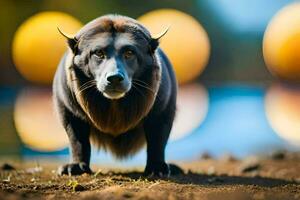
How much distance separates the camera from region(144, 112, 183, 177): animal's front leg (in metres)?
6.79

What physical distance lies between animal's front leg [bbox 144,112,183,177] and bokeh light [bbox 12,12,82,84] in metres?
21.9

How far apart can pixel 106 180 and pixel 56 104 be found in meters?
1.30

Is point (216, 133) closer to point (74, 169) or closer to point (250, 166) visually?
point (250, 166)

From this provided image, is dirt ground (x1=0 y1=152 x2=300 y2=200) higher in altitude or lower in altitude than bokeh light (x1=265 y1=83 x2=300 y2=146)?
lower

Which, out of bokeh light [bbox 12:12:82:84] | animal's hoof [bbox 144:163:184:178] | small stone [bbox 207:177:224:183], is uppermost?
bokeh light [bbox 12:12:82:84]

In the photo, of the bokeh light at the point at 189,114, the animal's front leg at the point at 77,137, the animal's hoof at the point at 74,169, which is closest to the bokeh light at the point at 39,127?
the bokeh light at the point at 189,114

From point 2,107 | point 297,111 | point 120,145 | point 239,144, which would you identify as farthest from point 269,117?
point 120,145

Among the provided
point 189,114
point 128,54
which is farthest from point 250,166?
point 189,114

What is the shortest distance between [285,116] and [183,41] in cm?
2240

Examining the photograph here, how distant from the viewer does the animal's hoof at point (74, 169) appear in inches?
262

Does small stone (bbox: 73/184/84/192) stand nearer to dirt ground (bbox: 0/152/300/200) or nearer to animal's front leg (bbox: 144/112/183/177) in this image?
dirt ground (bbox: 0/152/300/200)

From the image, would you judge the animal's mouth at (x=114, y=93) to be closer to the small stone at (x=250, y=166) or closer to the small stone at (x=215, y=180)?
the small stone at (x=215, y=180)

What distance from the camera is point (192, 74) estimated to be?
34.7 metres

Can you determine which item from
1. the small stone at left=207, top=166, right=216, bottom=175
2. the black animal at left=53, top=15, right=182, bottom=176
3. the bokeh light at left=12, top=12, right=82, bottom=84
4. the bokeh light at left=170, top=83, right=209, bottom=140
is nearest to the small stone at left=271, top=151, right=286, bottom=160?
the small stone at left=207, top=166, right=216, bottom=175
